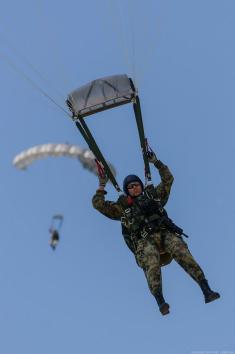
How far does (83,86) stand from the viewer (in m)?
18.0

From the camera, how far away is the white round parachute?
35.9 m

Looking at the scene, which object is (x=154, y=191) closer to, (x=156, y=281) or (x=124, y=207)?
(x=124, y=207)

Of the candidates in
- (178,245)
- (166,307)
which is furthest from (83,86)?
(166,307)

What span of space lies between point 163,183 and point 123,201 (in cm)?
82

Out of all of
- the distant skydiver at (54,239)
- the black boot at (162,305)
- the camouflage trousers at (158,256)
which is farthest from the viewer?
the distant skydiver at (54,239)

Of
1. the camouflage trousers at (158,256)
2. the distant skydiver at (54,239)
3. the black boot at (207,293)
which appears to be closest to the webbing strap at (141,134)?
the camouflage trousers at (158,256)

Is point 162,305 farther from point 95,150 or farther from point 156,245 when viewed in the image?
point 95,150

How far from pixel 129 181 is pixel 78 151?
19257mm

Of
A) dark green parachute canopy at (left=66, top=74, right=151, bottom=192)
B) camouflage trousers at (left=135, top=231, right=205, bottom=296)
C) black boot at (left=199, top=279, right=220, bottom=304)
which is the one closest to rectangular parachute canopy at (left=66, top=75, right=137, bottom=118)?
dark green parachute canopy at (left=66, top=74, right=151, bottom=192)

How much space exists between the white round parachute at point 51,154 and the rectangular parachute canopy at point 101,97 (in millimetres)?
17918

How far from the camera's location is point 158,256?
16828mm

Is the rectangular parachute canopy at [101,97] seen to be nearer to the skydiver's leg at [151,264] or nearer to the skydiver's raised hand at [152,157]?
the skydiver's raised hand at [152,157]

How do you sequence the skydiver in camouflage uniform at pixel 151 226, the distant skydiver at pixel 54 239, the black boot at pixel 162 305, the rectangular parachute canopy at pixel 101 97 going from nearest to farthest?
the black boot at pixel 162 305 → the skydiver in camouflage uniform at pixel 151 226 → the rectangular parachute canopy at pixel 101 97 → the distant skydiver at pixel 54 239

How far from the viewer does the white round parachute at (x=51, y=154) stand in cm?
3591
